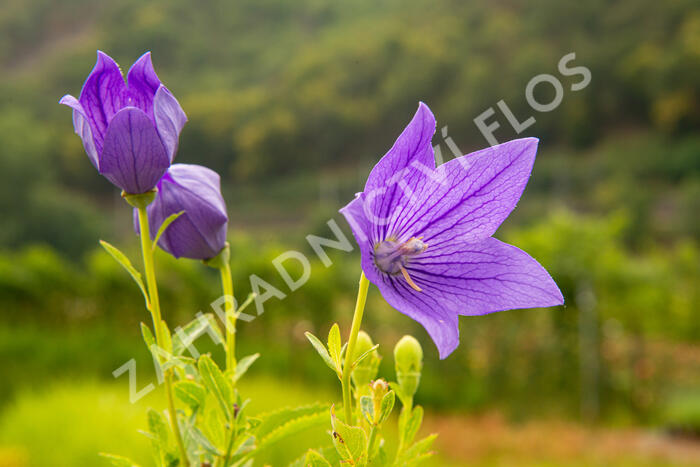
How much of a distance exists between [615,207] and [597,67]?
2.96 metres

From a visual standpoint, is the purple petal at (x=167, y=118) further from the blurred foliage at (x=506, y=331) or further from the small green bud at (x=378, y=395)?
the blurred foliage at (x=506, y=331)

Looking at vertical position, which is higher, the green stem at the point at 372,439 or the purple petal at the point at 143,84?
the purple petal at the point at 143,84

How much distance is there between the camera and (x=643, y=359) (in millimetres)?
4383

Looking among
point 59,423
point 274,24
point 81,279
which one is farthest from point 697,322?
point 274,24

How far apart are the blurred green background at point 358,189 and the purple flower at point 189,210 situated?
1923mm

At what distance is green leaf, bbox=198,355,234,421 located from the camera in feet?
1.08

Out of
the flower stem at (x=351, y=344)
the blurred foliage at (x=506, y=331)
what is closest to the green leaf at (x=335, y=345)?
the flower stem at (x=351, y=344)

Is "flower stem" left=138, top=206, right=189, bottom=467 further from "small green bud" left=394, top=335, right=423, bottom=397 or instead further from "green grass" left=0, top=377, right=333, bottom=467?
"green grass" left=0, top=377, right=333, bottom=467

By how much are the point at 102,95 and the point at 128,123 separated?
0.14 ft

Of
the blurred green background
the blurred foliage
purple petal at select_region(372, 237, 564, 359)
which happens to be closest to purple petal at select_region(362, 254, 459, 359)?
purple petal at select_region(372, 237, 564, 359)

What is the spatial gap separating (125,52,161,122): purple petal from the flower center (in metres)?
0.16

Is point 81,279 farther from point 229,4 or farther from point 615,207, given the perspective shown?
point 229,4

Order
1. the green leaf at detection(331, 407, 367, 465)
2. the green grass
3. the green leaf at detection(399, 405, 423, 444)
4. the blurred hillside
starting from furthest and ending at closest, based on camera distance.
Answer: the blurred hillside < the green grass < the green leaf at detection(399, 405, 423, 444) < the green leaf at detection(331, 407, 367, 465)

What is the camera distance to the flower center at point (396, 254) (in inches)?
14.6
